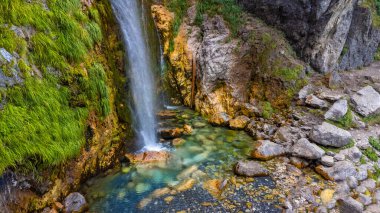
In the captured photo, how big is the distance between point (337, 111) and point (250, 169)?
3.45m

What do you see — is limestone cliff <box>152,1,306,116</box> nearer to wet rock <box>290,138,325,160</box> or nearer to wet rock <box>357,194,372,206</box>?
wet rock <box>290,138,325,160</box>

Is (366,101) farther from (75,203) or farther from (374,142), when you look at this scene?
(75,203)

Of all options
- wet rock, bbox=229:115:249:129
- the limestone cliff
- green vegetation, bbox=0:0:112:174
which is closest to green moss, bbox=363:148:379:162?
the limestone cliff

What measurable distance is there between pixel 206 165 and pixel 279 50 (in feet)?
16.1

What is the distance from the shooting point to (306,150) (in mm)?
6070

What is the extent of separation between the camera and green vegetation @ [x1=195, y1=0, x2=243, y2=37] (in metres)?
9.16

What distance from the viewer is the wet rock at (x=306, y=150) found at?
19.5 ft

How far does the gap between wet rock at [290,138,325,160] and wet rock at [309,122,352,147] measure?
269 millimetres

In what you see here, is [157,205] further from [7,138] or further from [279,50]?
[279,50]

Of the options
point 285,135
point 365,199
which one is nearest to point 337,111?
point 285,135

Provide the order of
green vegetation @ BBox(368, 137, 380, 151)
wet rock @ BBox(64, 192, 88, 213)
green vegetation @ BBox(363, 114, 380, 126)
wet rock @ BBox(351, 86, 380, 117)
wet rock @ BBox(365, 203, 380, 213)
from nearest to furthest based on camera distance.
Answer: wet rock @ BBox(64, 192, 88, 213) → wet rock @ BBox(365, 203, 380, 213) → green vegetation @ BBox(368, 137, 380, 151) → green vegetation @ BBox(363, 114, 380, 126) → wet rock @ BBox(351, 86, 380, 117)

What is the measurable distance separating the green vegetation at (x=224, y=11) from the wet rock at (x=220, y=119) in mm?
3153

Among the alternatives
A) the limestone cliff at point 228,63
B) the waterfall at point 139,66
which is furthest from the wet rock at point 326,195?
the waterfall at point 139,66

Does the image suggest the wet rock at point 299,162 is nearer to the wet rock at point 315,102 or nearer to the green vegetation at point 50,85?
the wet rock at point 315,102
